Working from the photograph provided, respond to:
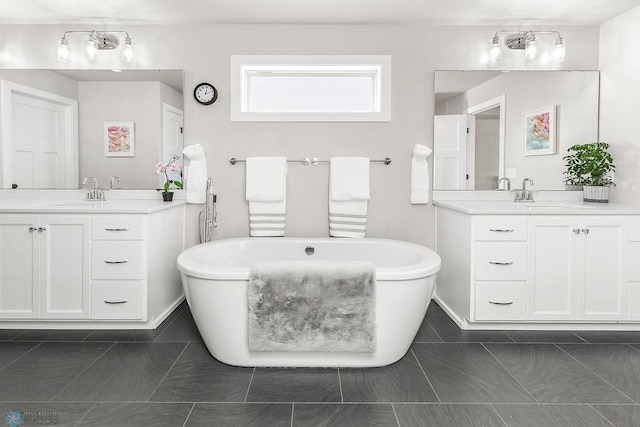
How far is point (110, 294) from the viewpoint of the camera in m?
2.79

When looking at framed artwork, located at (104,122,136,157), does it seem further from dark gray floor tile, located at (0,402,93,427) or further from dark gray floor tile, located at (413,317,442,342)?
dark gray floor tile, located at (413,317,442,342)

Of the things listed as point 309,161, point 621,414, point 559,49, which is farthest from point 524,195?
point 621,414

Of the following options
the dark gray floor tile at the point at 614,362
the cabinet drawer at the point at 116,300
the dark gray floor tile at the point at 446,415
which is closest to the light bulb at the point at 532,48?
the dark gray floor tile at the point at 614,362

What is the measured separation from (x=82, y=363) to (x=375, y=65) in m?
2.80

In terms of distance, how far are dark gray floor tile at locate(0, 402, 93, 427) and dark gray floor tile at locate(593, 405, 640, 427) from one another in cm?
221

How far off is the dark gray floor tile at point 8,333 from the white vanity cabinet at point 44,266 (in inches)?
4.3

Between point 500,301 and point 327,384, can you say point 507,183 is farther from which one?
point 327,384

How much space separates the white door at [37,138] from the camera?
10.9 feet

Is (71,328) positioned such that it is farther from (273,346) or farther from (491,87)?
(491,87)

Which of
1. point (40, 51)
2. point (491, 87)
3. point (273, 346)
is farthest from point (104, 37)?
point (491, 87)

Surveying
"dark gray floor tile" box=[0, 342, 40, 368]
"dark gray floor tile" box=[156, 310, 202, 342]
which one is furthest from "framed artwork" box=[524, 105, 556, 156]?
"dark gray floor tile" box=[0, 342, 40, 368]

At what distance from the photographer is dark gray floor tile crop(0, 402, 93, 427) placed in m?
1.80

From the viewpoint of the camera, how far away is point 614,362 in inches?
94.6

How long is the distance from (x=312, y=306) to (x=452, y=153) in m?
1.90
